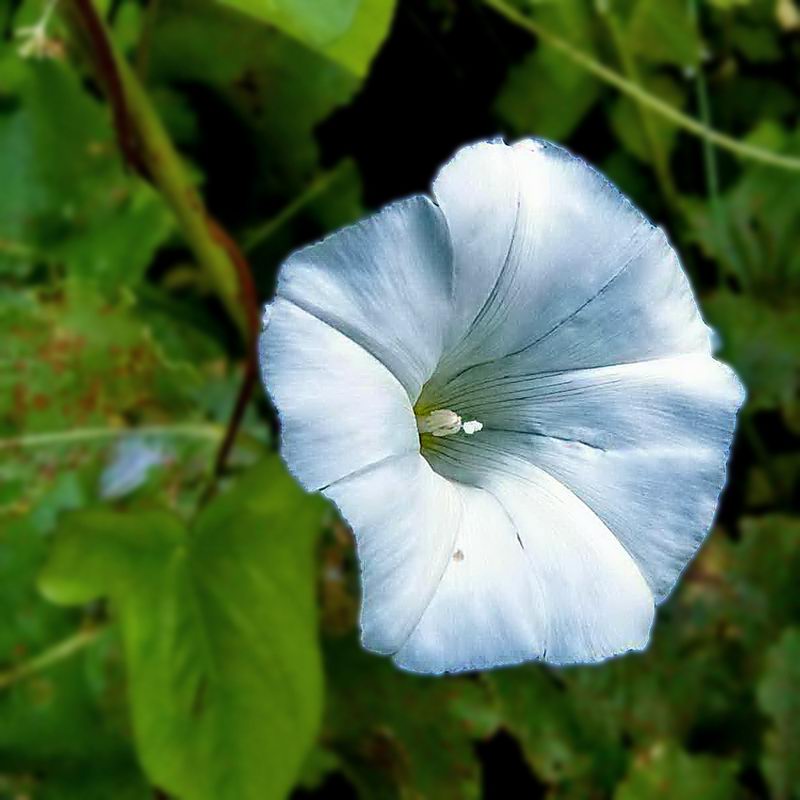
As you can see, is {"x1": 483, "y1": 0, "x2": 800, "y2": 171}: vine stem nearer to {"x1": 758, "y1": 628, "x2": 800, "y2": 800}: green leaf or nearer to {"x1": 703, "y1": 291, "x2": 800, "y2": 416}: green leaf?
{"x1": 703, "y1": 291, "x2": 800, "y2": 416}: green leaf

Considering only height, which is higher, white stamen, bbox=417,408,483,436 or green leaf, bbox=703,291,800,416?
white stamen, bbox=417,408,483,436

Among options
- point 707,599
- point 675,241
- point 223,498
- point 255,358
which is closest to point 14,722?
point 223,498

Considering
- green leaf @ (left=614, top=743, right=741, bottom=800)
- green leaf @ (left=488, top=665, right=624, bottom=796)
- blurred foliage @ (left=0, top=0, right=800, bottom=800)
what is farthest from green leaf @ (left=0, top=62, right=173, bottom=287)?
green leaf @ (left=614, top=743, right=741, bottom=800)

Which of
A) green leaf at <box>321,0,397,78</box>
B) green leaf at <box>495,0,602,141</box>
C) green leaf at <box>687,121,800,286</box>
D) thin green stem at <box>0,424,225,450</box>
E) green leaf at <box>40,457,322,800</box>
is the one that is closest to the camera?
green leaf at <box>321,0,397,78</box>

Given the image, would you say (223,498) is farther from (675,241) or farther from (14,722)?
(675,241)

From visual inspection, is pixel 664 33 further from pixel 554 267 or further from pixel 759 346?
pixel 554 267

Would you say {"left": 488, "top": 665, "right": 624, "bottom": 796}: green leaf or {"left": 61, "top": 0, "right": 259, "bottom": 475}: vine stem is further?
{"left": 488, "top": 665, "right": 624, "bottom": 796}: green leaf

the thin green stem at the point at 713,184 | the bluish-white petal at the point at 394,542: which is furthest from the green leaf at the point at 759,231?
the bluish-white petal at the point at 394,542
